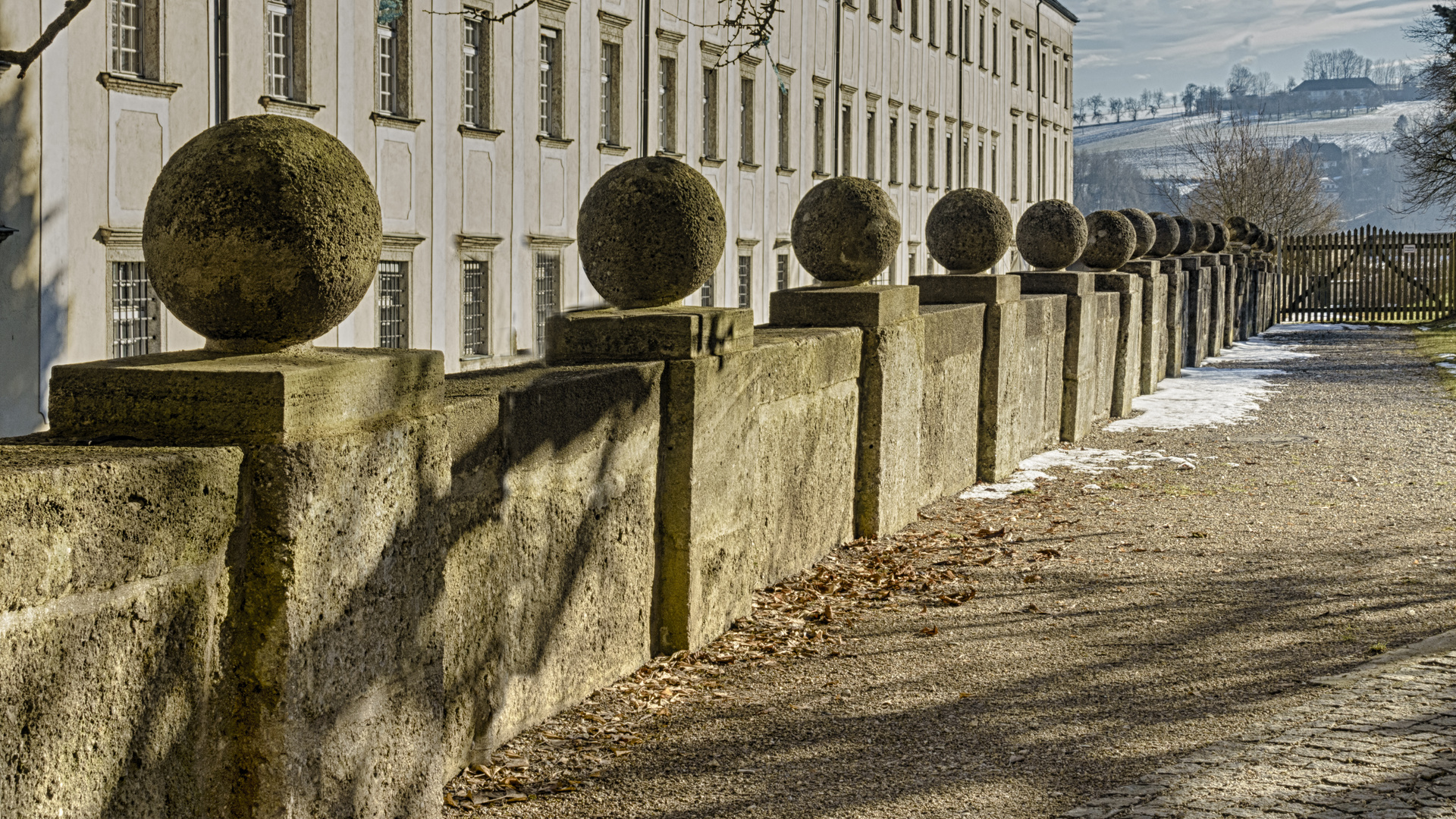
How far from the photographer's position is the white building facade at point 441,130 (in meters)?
14.1

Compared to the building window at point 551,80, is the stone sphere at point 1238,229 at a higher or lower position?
lower

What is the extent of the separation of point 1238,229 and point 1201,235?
8593 mm

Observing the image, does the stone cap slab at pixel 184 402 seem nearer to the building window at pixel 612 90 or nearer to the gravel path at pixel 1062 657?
the gravel path at pixel 1062 657

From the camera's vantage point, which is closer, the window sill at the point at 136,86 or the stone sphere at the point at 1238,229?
the window sill at the point at 136,86

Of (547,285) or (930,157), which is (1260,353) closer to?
(547,285)

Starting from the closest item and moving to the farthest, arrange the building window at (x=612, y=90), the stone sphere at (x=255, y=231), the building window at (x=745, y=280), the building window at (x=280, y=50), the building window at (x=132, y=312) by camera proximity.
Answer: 1. the stone sphere at (x=255, y=231)
2. the building window at (x=132, y=312)
3. the building window at (x=280, y=50)
4. the building window at (x=612, y=90)
5. the building window at (x=745, y=280)

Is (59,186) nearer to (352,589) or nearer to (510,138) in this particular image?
(510,138)

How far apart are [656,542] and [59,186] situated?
10.5 m

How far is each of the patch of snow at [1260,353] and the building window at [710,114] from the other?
10042mm

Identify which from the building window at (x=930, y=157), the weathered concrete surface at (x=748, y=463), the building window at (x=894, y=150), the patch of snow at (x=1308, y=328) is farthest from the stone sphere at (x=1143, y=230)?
the building window at (x=930, y=157)

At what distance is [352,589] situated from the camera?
11.7 feet

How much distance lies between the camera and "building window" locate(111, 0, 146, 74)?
49.0ft

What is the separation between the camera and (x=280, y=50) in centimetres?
1733

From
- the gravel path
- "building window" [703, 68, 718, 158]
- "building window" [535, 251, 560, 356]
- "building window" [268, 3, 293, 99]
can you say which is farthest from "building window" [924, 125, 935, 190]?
the gravel path
